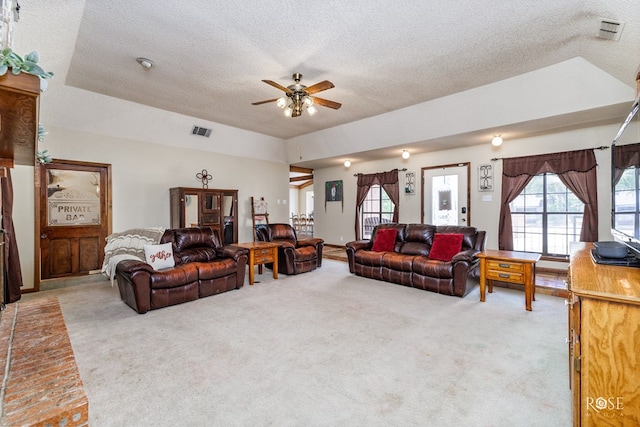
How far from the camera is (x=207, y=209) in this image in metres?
5.98

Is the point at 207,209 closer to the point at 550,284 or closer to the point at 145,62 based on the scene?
the point at 145,62

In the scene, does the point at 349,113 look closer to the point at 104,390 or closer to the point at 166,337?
the point at 166,337

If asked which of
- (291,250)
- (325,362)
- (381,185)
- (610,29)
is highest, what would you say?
(610,29)

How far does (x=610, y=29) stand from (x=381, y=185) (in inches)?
194

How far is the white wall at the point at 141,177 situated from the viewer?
14.3 feet

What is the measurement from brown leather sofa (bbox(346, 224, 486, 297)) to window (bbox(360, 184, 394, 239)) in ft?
6.07

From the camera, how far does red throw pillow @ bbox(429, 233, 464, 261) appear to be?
4.42 m

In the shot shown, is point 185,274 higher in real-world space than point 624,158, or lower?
lower

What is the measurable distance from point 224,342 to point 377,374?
1393 mm

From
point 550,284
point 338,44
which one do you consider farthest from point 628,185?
point 550,284

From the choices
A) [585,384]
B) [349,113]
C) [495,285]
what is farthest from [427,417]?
[349,113]

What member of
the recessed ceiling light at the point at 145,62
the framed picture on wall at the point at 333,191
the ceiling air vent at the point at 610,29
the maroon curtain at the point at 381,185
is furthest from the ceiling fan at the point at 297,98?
the framed picture on wall at the point at 333,191

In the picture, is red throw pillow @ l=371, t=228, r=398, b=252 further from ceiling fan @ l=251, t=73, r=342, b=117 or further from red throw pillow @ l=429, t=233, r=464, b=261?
ceiling fan @ l=251, t=73, r=342, b=117

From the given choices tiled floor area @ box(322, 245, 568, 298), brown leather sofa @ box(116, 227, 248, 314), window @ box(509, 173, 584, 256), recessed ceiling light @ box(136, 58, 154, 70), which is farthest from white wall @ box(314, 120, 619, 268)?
recessed ceiling light @ box(136, 58, 154, 70)
